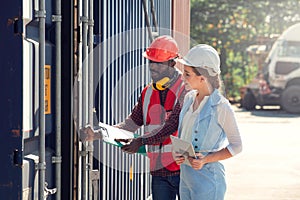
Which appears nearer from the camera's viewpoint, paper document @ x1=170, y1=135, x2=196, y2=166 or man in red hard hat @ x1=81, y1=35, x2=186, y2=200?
paper document @ x1=170, y1=135, x2=196, y2=166

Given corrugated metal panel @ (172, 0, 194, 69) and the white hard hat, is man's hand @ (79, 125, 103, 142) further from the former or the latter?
corrugated metal panel @ (172, 0, 194, 69)

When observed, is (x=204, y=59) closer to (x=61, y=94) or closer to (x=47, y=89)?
(x=61, y=94)

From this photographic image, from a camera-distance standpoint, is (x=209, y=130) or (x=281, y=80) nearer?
(x=209, y=130)

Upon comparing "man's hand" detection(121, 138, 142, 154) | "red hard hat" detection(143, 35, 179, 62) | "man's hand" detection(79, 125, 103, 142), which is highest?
"red hard hat" detection(143, 35, 179, 62)

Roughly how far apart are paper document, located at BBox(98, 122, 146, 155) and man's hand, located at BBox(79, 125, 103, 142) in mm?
81

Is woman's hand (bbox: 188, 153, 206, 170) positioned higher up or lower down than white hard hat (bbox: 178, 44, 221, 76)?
lower down

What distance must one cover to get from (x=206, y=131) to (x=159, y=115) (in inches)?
41.5

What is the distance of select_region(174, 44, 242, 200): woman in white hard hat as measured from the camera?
543cm

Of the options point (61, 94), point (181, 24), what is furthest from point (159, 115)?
point (181, 24)

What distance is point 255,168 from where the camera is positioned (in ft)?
47.9

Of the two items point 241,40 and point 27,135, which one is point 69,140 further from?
point 241,40

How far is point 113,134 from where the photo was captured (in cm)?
611

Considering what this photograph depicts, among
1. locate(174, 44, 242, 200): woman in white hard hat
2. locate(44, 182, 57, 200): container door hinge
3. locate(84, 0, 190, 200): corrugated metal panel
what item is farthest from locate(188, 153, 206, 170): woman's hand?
locate(84, 0, 190, 200): corrugated metal panel
